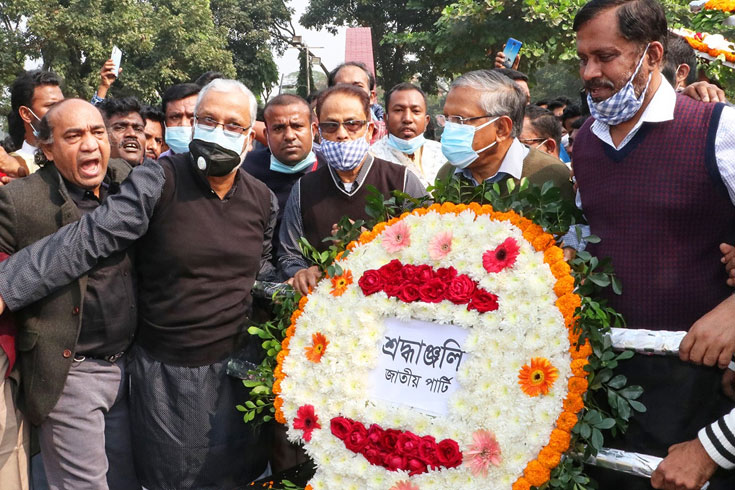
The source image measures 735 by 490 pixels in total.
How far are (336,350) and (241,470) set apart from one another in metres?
0.95

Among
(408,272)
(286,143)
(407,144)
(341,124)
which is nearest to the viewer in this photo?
(408,272)

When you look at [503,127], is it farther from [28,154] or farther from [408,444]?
[28,154]

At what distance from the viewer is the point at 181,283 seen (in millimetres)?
3135

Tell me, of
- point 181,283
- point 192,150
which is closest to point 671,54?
point 192,150

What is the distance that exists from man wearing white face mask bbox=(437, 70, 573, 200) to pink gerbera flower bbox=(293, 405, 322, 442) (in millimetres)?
1277

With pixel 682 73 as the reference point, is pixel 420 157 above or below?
below

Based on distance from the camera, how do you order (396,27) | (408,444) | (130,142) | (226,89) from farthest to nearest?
(396,27)
(130,142)
(226,89)
(408,444)

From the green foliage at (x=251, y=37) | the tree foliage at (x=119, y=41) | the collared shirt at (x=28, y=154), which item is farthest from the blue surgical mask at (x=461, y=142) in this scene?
the green foliage at (x=251, y=37)

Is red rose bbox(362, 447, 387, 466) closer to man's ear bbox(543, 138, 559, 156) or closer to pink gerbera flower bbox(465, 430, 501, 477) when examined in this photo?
pink gerbera flower bbox(465, 430, 501, 477)

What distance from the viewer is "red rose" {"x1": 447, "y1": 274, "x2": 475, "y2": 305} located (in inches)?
98.6

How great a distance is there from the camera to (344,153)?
3.61 m

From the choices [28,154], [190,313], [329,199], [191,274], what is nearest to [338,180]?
[329,199]

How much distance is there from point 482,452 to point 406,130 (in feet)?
10.1

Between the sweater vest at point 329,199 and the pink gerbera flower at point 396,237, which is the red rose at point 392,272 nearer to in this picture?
the pink gerbera flower at point 396,237
